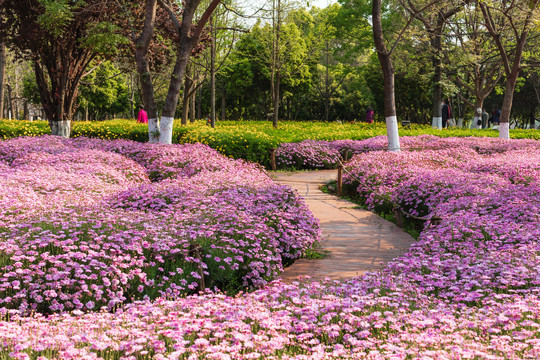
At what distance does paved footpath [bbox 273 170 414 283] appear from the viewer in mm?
6590

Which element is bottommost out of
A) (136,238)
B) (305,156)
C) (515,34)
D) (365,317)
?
(365,317)

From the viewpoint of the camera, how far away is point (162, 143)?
52.8ft

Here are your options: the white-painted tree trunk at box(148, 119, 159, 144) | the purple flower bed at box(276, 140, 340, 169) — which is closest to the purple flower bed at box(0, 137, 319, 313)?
the white-painted tree trunk at box(148, 119, 159, 144)

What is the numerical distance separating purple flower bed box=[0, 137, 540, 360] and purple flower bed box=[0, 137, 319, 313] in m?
0.22

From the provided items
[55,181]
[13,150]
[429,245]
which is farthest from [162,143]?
[429,245]

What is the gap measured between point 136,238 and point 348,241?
400 centimetres

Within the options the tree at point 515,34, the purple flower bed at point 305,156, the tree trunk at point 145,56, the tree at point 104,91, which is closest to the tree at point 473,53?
the tree at point 515,34

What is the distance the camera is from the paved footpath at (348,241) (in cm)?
659

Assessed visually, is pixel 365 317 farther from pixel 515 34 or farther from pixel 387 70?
pixel 515 34

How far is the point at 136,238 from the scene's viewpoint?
5.23 metres

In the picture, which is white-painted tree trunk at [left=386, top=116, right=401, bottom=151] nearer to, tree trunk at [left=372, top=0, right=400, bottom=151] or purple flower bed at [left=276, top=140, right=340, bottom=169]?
tree trunk at [left=372, top=0, right=400, bottom=151]

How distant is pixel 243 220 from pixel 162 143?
34.0 ft

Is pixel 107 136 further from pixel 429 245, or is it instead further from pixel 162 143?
pixel 429 245

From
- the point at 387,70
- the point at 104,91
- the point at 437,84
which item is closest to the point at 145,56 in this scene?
the point at 387,70
